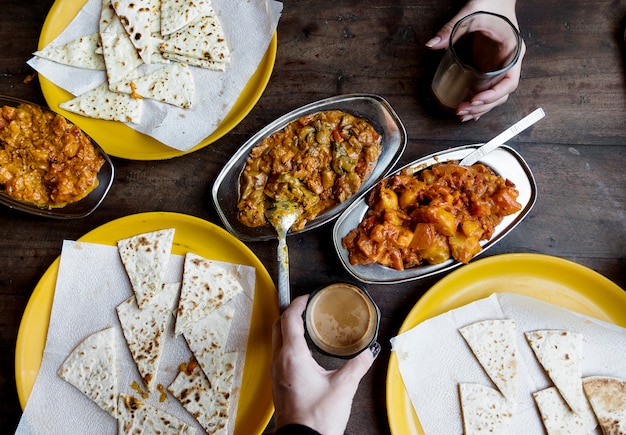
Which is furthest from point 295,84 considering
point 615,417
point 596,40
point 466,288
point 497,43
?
point 615,417

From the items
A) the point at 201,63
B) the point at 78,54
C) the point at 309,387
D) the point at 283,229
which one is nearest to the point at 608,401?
the point at 309,387

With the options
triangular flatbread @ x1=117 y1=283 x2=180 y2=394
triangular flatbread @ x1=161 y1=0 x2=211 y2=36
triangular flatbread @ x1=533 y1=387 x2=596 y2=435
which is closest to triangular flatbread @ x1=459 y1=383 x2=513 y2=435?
triangular flatbread @ x1=533 y1=387 x2=596 y2=435

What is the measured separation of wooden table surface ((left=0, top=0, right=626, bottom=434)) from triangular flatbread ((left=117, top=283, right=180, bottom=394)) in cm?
43

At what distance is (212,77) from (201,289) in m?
1.03

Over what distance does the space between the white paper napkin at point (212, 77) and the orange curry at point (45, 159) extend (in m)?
0.23

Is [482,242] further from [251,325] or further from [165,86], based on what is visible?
[165,86]

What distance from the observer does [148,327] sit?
225cm

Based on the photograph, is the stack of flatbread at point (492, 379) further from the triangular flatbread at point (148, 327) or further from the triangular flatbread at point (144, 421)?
the triangular flatbread at point (148, 327)

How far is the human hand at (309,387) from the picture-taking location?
179 centimetres

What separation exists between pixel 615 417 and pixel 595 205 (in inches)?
37.6

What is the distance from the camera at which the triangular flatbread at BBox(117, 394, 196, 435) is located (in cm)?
220

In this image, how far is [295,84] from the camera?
2.44 meters

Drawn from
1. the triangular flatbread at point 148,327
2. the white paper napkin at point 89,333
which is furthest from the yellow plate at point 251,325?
the triangular flatbread at point 148,327

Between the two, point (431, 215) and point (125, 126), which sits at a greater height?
point (125, 126)
